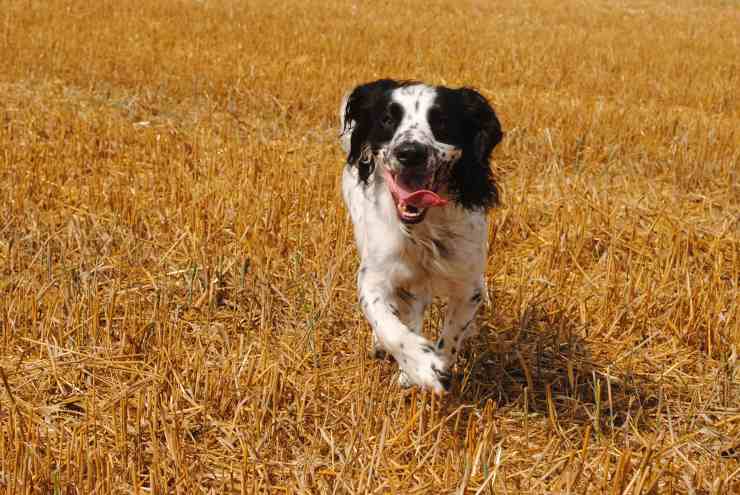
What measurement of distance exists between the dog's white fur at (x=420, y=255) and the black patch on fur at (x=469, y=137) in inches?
1.7

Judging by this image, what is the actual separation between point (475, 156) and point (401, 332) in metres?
0.81

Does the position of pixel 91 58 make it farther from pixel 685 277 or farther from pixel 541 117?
pixel 685 277

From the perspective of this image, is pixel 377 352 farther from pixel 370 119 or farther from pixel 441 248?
pixel 370 119

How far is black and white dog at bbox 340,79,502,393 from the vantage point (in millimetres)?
2871

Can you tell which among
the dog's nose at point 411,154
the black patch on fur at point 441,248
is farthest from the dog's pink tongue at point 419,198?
the black patch on fur at point 441,248

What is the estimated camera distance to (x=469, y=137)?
316cm

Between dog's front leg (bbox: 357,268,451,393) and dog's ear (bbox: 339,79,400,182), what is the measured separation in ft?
1.47

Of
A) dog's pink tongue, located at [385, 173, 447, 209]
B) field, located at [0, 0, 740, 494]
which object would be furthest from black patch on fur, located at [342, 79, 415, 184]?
field, located at [0, 0, 740, 494]

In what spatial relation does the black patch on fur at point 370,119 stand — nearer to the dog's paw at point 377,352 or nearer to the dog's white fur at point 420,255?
the dog's white fur at point 420,255

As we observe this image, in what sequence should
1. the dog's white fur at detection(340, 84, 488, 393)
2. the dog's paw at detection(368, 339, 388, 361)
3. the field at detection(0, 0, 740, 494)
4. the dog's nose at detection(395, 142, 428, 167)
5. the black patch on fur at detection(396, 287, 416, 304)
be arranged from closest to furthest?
the field at detection(0, 0, 740, 494), the dog's nose at detection(395, 142, 428, 167), the dog's white fur at detection(340, 84, 488, 393), the black patch on fur at detection(396, 287, 416, 304), the dog's paw at detection(368, 339, 388, 361)

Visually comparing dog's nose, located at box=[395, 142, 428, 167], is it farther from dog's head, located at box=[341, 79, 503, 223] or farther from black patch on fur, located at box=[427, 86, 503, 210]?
black patch on fur, located at box=[427, 86, 503, 210]

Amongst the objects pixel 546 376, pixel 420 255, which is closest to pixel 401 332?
pixel 420 255

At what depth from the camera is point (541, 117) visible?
7520 millimetres

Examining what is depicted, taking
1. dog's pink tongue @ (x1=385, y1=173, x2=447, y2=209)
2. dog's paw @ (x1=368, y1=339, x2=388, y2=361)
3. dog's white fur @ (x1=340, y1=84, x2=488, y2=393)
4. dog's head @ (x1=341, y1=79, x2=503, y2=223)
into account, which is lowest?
dog's paw @ (x1=368, y1=339, x2=388, y2=361)
